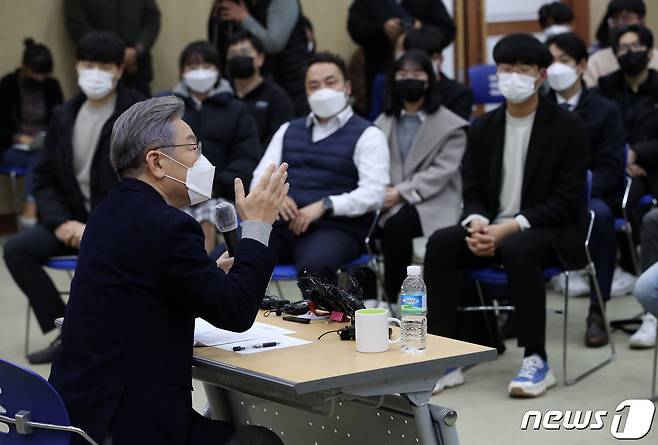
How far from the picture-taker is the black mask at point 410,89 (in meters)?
5.23

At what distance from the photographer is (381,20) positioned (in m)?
7.96

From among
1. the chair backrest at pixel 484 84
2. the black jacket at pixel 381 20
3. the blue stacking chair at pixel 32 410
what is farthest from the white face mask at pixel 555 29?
the blue stacking chair at pixel 32 410

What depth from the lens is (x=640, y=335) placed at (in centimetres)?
473

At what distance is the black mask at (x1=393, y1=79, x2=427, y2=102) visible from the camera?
5.23 m

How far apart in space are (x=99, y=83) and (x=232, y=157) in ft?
2.75

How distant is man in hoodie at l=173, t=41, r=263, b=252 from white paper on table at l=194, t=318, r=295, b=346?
263 cm

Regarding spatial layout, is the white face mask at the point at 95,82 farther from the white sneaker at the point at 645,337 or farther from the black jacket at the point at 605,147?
the white sneaker at the point at 645,337

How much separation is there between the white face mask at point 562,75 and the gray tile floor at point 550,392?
1.16 metres

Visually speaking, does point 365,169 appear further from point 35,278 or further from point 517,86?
point 35,278

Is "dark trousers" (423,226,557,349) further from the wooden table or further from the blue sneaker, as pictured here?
the wooden table

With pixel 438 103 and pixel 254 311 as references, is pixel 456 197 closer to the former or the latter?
pixel 438 103

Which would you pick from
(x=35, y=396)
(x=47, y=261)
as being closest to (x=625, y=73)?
(x=47, y=261)

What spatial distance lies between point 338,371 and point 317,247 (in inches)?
90.9

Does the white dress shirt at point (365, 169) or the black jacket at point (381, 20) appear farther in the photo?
the black jacket at point (381, 20)
